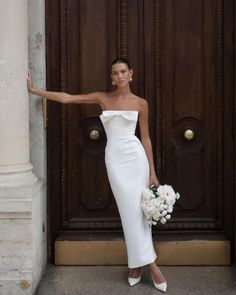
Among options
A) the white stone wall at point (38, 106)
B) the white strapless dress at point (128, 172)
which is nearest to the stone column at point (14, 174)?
the white stone wall at point (38, 106)

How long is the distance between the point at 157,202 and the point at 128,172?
1.16 feet

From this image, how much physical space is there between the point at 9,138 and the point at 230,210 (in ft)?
7.02

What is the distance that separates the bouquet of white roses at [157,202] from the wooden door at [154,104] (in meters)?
0.79

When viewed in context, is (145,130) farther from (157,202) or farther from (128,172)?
(157,202)

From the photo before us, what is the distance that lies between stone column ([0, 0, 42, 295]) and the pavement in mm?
314

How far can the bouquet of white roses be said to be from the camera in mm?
5109

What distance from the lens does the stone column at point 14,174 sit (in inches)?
199

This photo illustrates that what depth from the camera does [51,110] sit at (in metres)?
5.90

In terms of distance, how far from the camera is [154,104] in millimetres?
5934

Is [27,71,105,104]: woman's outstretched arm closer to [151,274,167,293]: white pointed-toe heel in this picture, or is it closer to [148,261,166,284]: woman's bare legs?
[148,261,166,284]: woman's bare legs

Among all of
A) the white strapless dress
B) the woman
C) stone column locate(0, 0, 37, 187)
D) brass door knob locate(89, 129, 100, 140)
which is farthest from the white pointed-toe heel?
brass door knob locate(89, 129, 100, 140)

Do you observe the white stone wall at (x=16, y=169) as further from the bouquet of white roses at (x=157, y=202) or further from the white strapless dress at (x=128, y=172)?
the bouquet of white roses at (x=157, y=202)

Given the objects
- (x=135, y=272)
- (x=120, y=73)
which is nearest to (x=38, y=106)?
(x=120, y=73)

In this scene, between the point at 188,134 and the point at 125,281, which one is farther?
the point at 188,134
